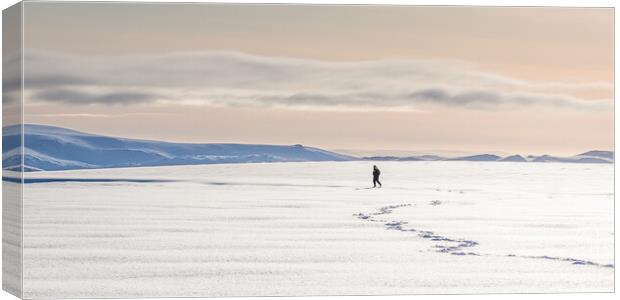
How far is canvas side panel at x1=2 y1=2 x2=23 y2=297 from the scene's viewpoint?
16844 millimetres

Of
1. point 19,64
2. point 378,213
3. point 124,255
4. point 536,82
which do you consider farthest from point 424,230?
point 19,64

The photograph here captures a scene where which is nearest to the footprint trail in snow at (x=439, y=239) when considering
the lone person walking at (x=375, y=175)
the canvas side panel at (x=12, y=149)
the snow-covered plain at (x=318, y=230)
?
the snow-covered plain at (x=318, y=230)

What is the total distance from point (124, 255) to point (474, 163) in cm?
470

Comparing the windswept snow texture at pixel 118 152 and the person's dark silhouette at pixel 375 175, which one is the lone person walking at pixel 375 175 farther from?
the windswept snow texture at pixel 118 152

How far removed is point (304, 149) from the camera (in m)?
17.8

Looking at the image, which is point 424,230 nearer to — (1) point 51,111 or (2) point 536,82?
(2) point 536,82

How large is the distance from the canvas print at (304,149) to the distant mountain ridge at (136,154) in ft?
0.09

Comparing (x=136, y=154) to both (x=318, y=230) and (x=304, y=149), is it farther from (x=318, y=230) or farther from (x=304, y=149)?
(x=318, y=230)

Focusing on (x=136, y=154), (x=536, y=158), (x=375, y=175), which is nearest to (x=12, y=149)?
(x=136, y=154)

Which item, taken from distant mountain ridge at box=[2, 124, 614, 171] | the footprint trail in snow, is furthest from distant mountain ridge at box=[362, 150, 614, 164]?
the footprint trail in snow

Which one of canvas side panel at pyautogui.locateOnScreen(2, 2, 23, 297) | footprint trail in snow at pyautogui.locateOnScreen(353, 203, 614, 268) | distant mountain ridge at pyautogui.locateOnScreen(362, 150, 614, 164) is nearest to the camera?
canvas side panel at pyautogui.locateOnScreen(2, 2, 23, 297)

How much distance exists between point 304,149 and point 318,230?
103 centimetres

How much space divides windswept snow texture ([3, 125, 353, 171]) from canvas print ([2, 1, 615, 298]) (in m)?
0.02

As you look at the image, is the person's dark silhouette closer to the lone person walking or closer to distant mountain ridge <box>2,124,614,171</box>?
the lone person walking
